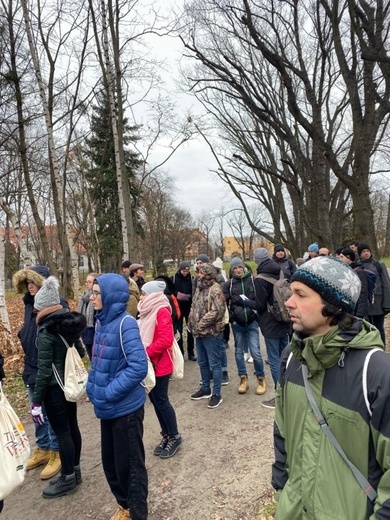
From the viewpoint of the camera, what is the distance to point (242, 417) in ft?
14.6

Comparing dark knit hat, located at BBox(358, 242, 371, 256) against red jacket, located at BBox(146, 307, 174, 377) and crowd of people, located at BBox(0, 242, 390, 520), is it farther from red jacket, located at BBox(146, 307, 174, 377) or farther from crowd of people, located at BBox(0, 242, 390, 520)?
red jacket, located at BBox(146, 307, 174, 377)

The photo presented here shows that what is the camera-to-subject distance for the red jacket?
3.64 m

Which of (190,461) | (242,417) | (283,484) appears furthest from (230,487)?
(283,484)

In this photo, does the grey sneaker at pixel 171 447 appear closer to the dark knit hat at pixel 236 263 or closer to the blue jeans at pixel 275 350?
the blue jeans at pixel 275 350

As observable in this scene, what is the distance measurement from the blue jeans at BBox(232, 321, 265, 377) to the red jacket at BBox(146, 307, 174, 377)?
71.1 inches

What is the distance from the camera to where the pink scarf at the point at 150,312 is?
12.1 ft

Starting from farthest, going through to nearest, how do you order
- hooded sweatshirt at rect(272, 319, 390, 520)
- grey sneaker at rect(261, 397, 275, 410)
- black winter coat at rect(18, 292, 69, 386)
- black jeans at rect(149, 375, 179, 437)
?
1. grey sneaker at rect(261, 397, 275, 410)
2. black jeans at rect(149, 375, 179, 437)
3. black winter coat at rect(18, 292, 69, 386)
4. hooded sweatshirt at rect(272, 319, 390, 520)

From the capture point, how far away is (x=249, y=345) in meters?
5.29

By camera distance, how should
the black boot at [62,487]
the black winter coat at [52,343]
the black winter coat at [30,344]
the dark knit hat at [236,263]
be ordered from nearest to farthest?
the black winter coat at [52,343] → the black boot at [62,487] → the black winter coat at [30,344] → the dark knit hat at [236,263]

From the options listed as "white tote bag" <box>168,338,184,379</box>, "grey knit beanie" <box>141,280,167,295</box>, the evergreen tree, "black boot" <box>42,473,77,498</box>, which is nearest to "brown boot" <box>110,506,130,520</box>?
"black boot" <box>42,473,77,498</box>

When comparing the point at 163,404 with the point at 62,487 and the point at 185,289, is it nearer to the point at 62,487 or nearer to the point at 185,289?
the point at 62,487

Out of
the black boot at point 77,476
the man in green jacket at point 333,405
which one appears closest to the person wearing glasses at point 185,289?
the black boot at point 77,476

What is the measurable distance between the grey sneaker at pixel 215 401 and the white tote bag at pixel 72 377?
2.18 metres

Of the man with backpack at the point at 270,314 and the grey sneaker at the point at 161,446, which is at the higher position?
the man with backpack at the point at 270,314
